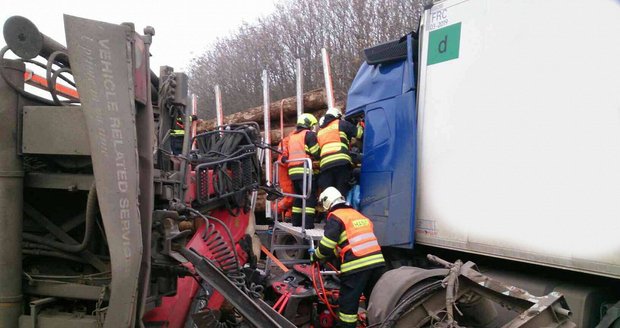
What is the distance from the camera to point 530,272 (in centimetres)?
349

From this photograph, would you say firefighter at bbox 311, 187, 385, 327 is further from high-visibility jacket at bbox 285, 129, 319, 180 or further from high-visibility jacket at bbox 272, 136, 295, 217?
high-visibility jacket at bbox 272, 136, 295, 217

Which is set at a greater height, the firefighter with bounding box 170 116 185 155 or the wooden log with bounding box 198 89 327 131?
the wooden log with bounding box 198 89 327 131

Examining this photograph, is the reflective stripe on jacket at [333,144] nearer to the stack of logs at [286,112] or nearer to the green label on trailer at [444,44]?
the green label on trailer at [444,44]

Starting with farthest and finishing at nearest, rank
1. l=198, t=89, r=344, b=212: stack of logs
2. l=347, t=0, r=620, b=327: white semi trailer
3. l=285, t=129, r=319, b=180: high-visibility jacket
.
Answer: l=198, t=89, r=344, b=212: stack of logs → l=285, t=129, r=319, b=180: high-visibility jacket → l=347, t=0, r=620, b=327: white semi trailer

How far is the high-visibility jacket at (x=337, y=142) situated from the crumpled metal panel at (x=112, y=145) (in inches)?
128

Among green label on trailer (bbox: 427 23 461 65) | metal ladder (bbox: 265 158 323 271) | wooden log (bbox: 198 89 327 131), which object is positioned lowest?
metal ladder (bbox: 265 158 323 271)

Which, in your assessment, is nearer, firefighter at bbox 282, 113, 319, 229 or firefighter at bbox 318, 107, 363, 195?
firefighter at bbox 318, 107, 363, 195

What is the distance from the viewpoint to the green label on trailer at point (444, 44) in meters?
3.86

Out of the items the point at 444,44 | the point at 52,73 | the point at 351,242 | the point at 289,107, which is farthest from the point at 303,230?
the point at 289,107

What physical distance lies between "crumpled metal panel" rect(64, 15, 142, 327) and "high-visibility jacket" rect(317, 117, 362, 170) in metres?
3.25

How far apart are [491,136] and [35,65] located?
2.94m

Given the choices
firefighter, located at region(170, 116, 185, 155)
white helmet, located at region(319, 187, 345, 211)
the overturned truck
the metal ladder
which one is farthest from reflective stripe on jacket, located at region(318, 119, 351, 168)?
the overturned truck

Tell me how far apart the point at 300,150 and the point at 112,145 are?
3813 mm

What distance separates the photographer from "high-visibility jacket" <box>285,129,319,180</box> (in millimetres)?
5957
